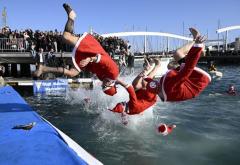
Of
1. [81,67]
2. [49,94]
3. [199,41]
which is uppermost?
[199,41]

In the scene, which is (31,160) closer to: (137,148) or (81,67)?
(81,67)

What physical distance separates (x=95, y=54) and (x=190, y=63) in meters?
2.17

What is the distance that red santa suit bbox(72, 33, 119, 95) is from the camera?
865 cm

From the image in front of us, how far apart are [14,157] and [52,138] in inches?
48.3

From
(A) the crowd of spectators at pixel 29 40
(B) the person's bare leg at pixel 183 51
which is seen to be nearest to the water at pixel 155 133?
(B) the person's bare leg at pixel 183 51

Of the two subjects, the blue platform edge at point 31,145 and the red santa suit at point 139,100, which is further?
the red santa suit at point 139,100

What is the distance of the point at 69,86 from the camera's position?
25750mm

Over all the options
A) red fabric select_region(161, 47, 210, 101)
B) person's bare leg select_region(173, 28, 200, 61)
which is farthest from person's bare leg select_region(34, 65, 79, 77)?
person's bare leg select_region(173, 28, 200, 61)

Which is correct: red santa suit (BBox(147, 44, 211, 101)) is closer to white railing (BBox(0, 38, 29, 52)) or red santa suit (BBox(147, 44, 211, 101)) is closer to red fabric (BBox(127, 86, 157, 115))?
red fabric (BBox(127, 86, 157, 115))

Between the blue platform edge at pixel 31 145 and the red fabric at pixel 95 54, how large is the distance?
1.69 meters

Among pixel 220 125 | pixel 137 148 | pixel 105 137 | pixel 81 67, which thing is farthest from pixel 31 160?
pixel 220 125

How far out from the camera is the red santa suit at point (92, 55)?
865 cm

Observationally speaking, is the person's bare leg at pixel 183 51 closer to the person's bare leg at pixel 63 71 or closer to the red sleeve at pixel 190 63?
the red sleeve at pixel 190 63

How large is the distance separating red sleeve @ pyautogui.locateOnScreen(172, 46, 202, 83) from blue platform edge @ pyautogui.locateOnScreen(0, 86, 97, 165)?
2.70 meters
